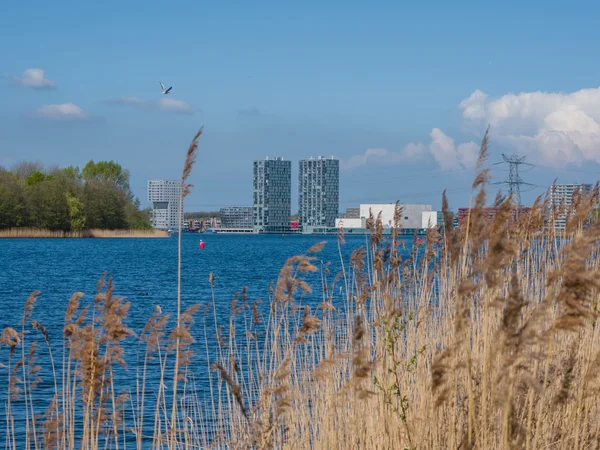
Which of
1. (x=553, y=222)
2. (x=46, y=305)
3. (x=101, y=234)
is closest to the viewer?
(x=553, y=222)

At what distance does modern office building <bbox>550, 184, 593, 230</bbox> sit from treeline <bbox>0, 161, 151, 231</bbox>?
240 ft

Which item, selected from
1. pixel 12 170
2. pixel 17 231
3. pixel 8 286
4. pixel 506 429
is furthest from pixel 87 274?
pixel 12 170

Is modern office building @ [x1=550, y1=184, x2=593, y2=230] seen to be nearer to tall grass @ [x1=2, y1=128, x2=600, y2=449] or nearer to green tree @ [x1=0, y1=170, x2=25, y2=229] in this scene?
tall grass @ [x1=2, y1=128, x2=600, y2=449]

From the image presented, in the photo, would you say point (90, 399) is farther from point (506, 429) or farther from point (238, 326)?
point (238, 326)

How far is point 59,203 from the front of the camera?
262 feet

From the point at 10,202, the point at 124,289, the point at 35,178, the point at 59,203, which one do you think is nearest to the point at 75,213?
the point at 59,203

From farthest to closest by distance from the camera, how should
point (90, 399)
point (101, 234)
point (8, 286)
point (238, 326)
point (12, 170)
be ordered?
point (12, 170)
point (101, 234)
point (8, 286)
point (238, 326)
point (90, 399)

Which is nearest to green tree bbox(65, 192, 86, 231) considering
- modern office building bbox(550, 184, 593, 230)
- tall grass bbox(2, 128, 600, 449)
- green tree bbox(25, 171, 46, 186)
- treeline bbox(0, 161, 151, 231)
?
treeline bbox(0, 161, 151, 231)

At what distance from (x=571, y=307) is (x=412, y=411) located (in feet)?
6.59

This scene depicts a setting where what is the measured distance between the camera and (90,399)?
11.2ft

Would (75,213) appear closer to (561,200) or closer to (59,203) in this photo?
(59,203)

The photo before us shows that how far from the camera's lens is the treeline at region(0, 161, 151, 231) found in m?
76.8

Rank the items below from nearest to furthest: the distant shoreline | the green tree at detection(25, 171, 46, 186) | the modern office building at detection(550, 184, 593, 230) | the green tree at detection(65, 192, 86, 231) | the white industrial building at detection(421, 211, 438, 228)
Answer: the modern office building at detection(550, 184, 593, 230) < the white industrial building at detection(421, 211, 438, 228) < the green tree at detection(65, 192, 86, 231) < the distant shoreline < the green tree at detection(25, 171, 46, 186)

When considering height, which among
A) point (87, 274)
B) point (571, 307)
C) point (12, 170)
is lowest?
point (87, 274)
